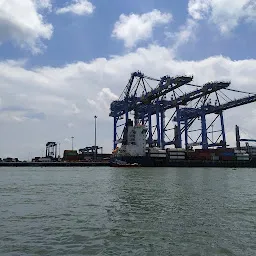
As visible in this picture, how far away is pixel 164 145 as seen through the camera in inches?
4444

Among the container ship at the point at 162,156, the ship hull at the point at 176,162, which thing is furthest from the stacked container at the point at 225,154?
the ship hull at the point at 176,162

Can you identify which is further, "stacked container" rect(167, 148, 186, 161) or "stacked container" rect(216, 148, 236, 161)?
"stacked container" rect(216, 148, 236, 161)

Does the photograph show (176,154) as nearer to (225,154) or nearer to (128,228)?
(225,154)

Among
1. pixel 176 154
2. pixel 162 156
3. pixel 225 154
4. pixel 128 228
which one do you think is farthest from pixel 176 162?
pixel 128 228

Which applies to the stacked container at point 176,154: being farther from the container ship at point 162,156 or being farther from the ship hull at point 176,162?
the ship hull at point 176,162

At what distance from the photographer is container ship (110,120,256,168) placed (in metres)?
96.5

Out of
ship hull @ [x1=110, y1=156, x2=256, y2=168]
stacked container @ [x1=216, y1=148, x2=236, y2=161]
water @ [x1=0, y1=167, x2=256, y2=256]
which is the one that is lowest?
water @ [x1=0, y1=167, x2=256, y2=256]

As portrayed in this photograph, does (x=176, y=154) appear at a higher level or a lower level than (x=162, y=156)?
higher

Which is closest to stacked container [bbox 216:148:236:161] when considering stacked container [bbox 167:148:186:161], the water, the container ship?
→ the container ship

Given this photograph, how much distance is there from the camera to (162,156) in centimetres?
10000

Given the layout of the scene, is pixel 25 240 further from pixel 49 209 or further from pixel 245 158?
pixel 245 158

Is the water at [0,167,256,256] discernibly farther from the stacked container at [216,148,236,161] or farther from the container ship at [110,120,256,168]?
the stacked container at [216,148,236,161]

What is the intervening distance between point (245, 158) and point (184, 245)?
106659mm

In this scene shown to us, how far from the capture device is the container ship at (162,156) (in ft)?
317
